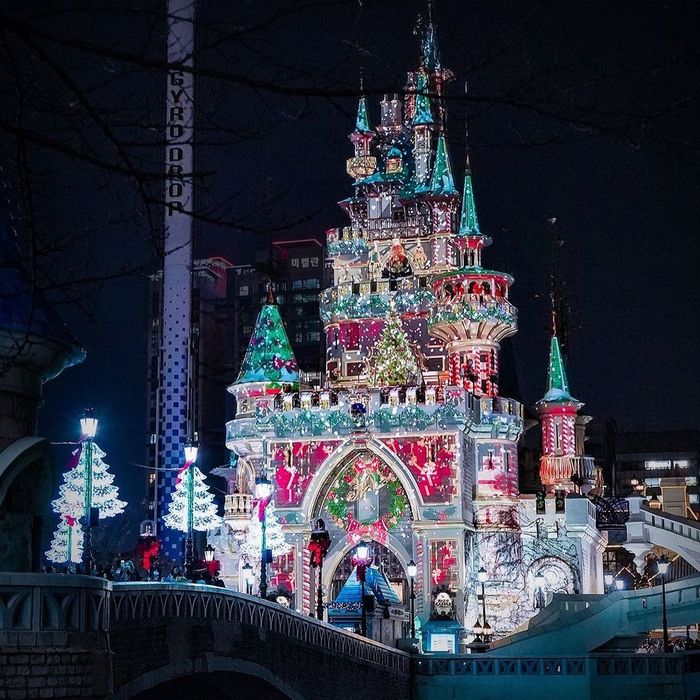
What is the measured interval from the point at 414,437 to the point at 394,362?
16.8ft

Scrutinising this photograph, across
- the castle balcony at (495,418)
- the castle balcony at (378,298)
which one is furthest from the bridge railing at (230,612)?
the castle balcony at (378,298)

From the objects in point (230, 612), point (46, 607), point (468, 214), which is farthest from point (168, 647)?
point (468, 214)

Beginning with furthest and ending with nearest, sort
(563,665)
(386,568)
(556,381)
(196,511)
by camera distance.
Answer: (556,381) → (196,511) → (386,568) → (563,665)

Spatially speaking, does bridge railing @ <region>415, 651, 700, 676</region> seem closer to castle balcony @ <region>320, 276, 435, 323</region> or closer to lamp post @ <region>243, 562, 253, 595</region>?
lamp post @ <region>243, 562, 253, 595</region>

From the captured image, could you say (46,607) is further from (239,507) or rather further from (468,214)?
(468,214)

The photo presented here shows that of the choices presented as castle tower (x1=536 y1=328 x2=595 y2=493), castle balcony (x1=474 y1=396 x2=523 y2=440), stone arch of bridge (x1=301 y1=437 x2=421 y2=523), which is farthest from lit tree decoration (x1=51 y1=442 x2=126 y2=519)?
castle tower (x1=536 y1=328 x2=595 y2=493)

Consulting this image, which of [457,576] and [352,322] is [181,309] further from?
[457,576]

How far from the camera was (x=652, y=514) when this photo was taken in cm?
5906

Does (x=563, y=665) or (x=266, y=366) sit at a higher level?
(x=266, y=366)

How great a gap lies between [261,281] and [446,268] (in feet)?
186

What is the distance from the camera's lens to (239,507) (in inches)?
2228

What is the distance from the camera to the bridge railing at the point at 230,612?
21.6 metres

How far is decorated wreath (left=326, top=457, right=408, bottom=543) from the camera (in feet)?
177

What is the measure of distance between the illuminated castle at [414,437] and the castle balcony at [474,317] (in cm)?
6
